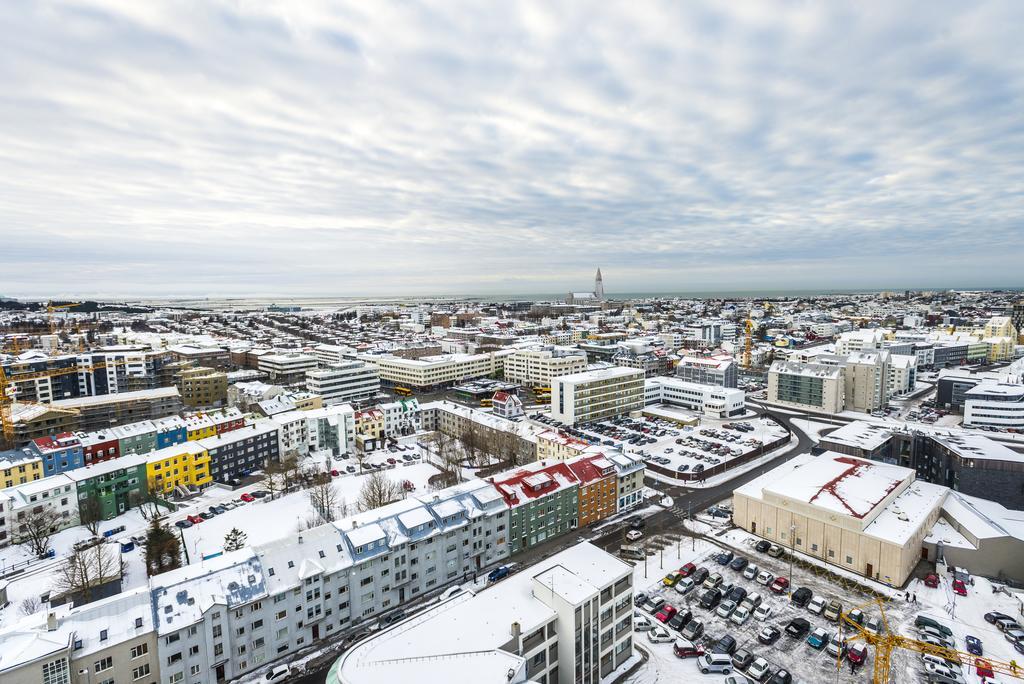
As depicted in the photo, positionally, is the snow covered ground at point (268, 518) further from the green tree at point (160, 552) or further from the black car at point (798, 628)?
the black car at point (798, 628)

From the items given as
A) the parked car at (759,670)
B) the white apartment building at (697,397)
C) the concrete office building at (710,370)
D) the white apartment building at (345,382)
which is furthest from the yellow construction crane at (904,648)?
the white apartment building at (345,382)

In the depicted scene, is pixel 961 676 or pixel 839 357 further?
pixel 839 357

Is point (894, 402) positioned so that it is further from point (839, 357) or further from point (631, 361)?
point (631, 361)

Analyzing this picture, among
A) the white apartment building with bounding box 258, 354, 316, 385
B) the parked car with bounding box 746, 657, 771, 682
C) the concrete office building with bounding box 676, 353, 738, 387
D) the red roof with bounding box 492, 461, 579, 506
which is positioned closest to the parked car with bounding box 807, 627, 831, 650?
the parked car with bounding box 746, 657, 771, 682

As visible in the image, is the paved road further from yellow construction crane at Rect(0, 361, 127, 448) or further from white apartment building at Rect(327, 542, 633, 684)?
yellow construction crane at Rect(0, 361, 127, 448)

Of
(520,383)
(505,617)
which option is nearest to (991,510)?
(505,617)

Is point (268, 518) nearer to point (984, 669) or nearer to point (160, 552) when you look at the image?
point (160, 552)

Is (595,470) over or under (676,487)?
over
